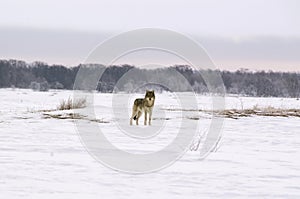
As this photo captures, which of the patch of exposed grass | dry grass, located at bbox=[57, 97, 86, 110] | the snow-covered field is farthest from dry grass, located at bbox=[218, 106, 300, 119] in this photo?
the snow-covered field

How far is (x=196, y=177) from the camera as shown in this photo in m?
6.79

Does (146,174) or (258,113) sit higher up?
(258,113)

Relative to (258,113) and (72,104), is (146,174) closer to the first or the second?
(72,104)

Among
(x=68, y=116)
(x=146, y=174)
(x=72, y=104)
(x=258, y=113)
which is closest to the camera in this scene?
(x=146, y=174)

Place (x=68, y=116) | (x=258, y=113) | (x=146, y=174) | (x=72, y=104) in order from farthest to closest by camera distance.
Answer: (x=258, y=113) → (x=72, y=104) → (x=68, y=116) → (x=146, y=174)

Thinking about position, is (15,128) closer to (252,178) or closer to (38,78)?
(252,178)

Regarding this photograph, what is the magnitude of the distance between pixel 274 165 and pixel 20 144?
5.40 metres

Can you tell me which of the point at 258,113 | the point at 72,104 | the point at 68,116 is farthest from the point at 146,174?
the point at 258,113

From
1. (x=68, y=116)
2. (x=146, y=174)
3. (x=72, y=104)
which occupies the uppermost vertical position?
(x=72, y=104)

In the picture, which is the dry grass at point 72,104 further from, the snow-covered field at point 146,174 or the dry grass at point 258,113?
the snow-covered field at point 146,174


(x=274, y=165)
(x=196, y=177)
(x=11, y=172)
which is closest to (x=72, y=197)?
(x=11, y=172)

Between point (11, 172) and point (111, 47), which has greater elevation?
point (111, 47)

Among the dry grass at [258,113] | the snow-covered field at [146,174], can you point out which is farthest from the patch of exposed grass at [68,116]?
the dry grass at [258,113]

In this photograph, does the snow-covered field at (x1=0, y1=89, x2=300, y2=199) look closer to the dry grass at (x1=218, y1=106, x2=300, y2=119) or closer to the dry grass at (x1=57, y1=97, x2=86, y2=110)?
the dry grass at (x1=57, y1=97, x2=86, y2=110)
